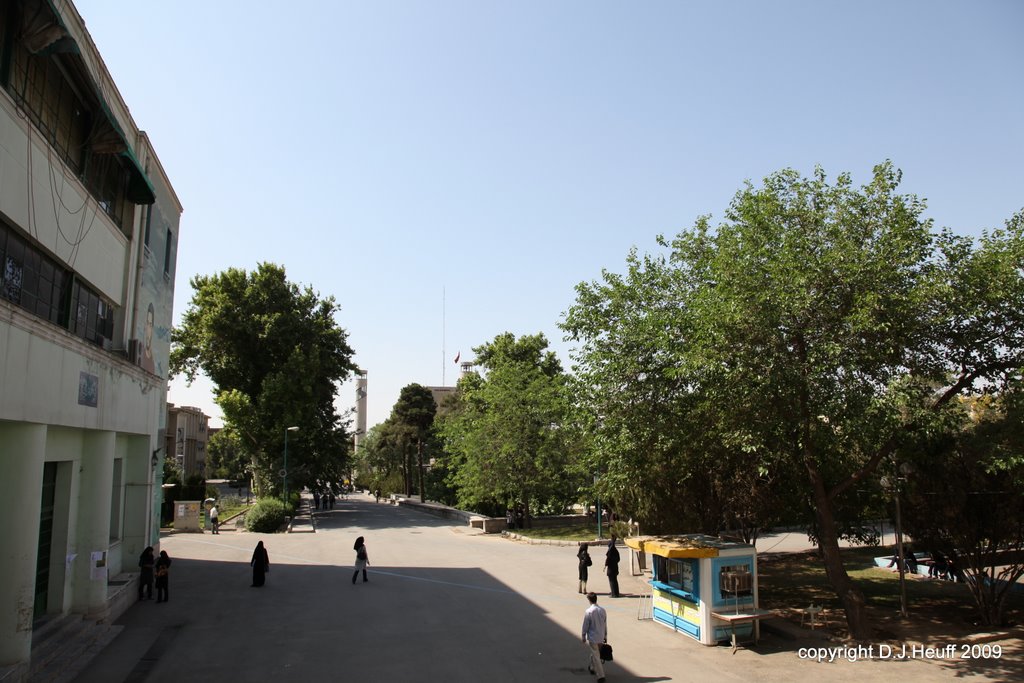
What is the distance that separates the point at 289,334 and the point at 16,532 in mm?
34027

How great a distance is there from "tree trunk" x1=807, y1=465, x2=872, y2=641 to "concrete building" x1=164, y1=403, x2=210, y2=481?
57.1 meters

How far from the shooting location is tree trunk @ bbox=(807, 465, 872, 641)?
13.7m

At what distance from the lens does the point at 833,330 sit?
43.2 ft

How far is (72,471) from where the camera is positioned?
599 inches

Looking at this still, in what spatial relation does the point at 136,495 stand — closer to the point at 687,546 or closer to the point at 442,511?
the point at 687,546

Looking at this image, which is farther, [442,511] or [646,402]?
[442,511]

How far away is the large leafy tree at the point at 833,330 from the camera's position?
1267 cm

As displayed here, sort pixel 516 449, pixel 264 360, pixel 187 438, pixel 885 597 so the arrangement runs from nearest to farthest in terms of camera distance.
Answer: pixel 885 597
pixel 516 449
pixel 264 360
pixel 187 438

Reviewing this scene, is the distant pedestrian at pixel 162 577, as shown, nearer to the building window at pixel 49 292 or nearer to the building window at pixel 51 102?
the building window at pixel 49 292

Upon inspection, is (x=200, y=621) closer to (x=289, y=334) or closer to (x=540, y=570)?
(x=540, y=570)

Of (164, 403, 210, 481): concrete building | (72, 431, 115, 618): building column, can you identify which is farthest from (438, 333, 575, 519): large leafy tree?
(164, 403, 210, 481): concrete building

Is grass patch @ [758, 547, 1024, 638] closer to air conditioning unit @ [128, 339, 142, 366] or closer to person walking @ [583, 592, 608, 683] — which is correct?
person walking @ [583, 592, 608, 683]

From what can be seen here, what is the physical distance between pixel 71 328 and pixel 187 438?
233 feet

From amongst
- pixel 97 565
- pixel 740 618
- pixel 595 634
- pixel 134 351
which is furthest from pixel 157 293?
pixel 740 618
